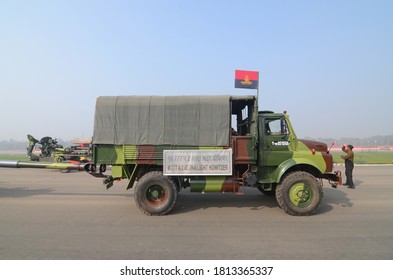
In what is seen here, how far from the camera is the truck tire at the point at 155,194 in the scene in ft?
20.5

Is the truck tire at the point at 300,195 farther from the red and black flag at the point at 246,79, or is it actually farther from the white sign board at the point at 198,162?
the red and black flag at the point at 246,79

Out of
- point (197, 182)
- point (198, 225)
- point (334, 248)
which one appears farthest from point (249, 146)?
point (334, 248)

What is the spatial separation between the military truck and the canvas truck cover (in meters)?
0.03

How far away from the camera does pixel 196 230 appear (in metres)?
5.17

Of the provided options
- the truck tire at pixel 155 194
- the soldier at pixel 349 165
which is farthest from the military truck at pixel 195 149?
the soldier at pixel 349 165

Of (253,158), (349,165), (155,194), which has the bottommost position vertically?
(155,194)

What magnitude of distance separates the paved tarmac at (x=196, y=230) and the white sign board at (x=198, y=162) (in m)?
1.05

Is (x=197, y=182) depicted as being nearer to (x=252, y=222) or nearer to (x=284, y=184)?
(x=252, y=222)

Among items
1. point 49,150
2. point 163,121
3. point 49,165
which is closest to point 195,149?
point 163,121

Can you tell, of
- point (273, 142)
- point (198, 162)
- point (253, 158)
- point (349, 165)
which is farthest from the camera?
point (349, 165)

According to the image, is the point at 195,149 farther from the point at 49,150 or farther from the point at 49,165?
the point at 49,150

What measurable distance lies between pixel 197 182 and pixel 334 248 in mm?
3287

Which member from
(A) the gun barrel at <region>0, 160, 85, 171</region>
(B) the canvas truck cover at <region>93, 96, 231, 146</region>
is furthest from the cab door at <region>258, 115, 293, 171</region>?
(A) the gun barrel at <region>0, 160, 85, 171</region>

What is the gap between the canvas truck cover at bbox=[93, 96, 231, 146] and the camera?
6512 millimetres
